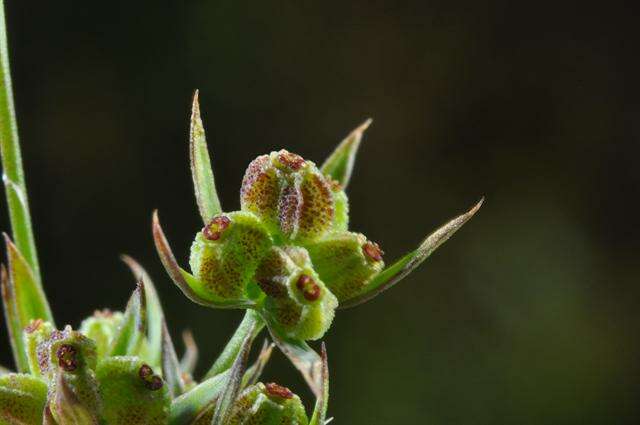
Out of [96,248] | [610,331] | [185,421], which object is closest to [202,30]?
[96,248]

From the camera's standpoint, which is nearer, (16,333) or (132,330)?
(132,330)

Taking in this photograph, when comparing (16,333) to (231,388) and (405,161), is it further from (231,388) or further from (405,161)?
(405,161)

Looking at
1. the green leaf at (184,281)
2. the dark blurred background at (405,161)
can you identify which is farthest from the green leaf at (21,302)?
the dark blurred background at (405,161)

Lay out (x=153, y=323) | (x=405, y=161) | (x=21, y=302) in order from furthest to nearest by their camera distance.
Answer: (x=405, y=161) < (x=153, y=323) < (x=21, y=302)

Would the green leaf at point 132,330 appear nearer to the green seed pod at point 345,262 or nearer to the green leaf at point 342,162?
the green seed pod at point 345,262

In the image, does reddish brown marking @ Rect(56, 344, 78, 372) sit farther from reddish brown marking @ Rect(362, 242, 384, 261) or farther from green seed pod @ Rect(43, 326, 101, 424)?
reddish brown marking @ Rect(362, 242, 384, 261)

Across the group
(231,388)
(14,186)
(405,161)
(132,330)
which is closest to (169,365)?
(132,330)
